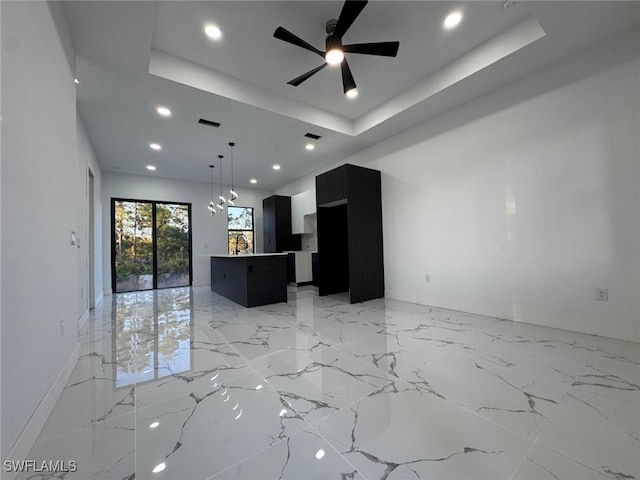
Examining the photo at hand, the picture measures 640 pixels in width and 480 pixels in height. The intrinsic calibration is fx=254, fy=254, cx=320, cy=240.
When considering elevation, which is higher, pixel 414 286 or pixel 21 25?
pixel 21 25

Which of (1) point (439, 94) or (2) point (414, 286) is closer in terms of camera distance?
(1) point (439, 94)

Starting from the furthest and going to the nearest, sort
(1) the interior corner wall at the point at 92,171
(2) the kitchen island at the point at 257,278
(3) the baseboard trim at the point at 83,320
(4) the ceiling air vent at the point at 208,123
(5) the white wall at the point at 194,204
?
(5) the white wall at the point at 194,204 → (2) the kitchen island at the point at 257,278 → (4) the ceiling air vent at the point at 208,123 → (1) the interior corner wall at the point at 92,171 → (3) the baseboard trim at the point at 83,320

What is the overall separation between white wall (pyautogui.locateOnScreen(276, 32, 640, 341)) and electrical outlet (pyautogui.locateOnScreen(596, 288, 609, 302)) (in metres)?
0.04

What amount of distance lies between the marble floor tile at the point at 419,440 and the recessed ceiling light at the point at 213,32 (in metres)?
3.55

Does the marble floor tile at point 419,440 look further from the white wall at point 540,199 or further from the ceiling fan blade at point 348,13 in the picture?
the ceiling fan blade at point 348,13

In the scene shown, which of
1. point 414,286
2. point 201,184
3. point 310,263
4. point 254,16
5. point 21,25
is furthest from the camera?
point 201,184

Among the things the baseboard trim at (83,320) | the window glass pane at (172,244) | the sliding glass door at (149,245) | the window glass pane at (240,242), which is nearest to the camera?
the baseboard trim at (83,320)

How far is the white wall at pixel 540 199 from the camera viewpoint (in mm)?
2533

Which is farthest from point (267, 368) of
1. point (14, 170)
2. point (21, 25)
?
point (21, 25)

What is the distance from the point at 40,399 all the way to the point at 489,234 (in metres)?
4.52

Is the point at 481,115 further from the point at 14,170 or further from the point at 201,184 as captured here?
the point at 201,184

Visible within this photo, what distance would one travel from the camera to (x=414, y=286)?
4375 millimetres

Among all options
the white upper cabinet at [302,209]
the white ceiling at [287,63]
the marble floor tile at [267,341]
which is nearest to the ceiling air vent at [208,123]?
the white ceiling at [287,63]

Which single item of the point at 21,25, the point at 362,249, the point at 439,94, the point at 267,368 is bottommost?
the point at 267,368
